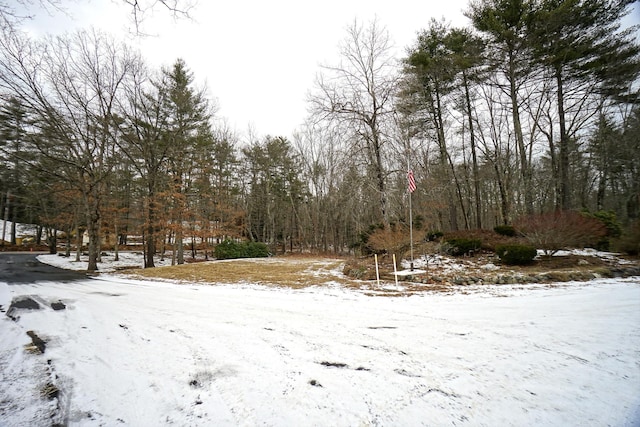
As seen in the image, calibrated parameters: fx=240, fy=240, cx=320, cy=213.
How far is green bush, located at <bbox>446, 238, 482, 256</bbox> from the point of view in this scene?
1069 cm

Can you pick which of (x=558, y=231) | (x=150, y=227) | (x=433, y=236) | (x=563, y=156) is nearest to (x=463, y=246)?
(x=433, y=236)

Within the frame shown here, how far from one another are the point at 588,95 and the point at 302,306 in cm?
2226

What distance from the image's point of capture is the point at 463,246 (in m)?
10.7

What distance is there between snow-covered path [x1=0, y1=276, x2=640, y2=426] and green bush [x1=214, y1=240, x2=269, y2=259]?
48.2 ft

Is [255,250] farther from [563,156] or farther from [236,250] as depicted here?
[563,156]

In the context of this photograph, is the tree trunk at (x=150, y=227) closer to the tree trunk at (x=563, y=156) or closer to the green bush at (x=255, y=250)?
the green bush at (x=255, y=250)

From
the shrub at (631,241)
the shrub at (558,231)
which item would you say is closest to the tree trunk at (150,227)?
the shrub at (558,231)

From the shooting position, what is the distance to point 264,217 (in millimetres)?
28953

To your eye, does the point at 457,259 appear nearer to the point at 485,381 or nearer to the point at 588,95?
the point at 485,381

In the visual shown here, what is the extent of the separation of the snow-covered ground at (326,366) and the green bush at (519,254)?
4.63m

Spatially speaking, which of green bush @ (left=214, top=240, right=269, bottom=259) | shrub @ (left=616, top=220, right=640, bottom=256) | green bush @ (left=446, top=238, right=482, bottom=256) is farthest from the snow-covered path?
green bush @ (left=214, top=240, right=269, bottom=259)

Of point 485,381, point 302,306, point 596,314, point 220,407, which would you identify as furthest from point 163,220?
point 596,314

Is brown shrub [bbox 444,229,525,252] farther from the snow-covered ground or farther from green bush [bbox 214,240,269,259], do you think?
green bush [bbox 214,240,269,259]

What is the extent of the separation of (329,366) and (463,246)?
10.5m
